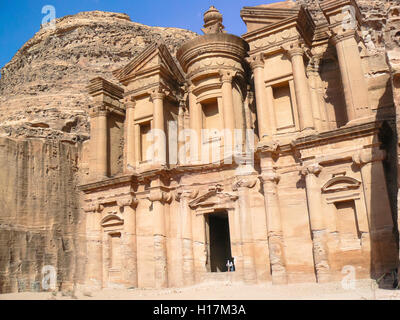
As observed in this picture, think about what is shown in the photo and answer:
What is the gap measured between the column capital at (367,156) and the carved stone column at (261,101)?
3772 millimetres

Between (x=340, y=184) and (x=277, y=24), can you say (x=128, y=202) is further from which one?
(x=277, y=24)

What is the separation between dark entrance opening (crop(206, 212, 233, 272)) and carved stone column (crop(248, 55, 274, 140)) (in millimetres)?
4573

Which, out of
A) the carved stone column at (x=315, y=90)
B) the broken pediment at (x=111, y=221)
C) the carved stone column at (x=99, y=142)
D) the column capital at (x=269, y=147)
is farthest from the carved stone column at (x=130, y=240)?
the carved stone column at (x=315, y=90)

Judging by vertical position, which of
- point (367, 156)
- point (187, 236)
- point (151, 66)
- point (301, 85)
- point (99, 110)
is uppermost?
point (151, 66)

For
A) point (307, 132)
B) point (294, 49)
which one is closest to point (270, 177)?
point (307, 132)

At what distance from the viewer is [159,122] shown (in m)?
19.1

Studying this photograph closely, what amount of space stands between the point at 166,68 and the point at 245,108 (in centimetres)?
436

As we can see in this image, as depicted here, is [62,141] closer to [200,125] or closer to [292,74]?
[200,125]

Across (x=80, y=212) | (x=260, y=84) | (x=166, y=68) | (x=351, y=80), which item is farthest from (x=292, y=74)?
(x=80, y=212)

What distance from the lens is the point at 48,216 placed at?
18.8m

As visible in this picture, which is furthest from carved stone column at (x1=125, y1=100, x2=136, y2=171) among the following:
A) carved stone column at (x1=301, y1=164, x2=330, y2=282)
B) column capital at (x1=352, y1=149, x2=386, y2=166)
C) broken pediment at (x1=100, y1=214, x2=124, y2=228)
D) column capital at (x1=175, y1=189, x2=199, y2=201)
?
column capital at (x1=352, y1=149, x2=386, y2=166)

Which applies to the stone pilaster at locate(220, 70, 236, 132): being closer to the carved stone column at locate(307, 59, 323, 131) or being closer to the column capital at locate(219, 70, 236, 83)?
the column capital at locate(219, 70, 236, 83)

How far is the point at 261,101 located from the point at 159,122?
4905 millimetres
